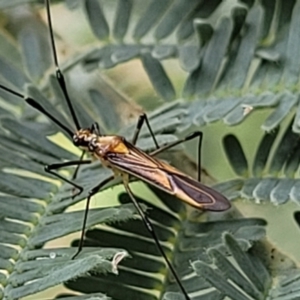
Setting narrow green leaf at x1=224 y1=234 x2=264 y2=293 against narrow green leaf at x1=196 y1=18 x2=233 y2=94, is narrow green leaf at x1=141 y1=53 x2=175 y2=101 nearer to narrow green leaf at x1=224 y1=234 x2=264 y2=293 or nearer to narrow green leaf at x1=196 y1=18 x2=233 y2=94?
narrow green leaf at x1=196 y1=18 x2=233 y2=94

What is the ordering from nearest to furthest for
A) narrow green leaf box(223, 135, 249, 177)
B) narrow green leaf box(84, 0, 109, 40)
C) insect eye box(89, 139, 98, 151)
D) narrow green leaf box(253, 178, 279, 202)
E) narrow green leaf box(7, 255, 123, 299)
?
narrow green leaf box(7, 255, 123, 299)
narrow green leaf box(253, 178, 279, 202)
narrow green leaf box(223, 135, 249, 177)
insect eye box(89, 139, 98, 151)
narrow green leaf box(84, 0, 109, 40)

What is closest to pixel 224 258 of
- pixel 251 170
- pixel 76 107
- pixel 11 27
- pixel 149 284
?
pixel 149 284

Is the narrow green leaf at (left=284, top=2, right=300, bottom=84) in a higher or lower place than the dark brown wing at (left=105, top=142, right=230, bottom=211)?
higher

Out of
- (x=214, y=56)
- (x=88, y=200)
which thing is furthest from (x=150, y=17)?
(x=88, y=200)

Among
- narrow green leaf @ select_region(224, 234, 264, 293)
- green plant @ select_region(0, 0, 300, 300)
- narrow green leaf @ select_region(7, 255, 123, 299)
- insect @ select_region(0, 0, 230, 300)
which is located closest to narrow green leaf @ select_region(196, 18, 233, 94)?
→ green plant @ select_region(0, 0, 300, 300)

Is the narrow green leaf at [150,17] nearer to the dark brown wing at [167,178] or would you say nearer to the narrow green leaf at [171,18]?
the narrow green leaf at [171,18]

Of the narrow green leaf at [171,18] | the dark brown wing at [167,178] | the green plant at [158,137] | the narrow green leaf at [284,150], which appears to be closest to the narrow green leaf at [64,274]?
the green plant at [158,137]

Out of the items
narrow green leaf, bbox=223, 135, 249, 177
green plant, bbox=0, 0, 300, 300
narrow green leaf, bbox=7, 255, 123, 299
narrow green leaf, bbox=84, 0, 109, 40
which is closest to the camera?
narrow green leaf, bbox=7, 255, 123, 299
